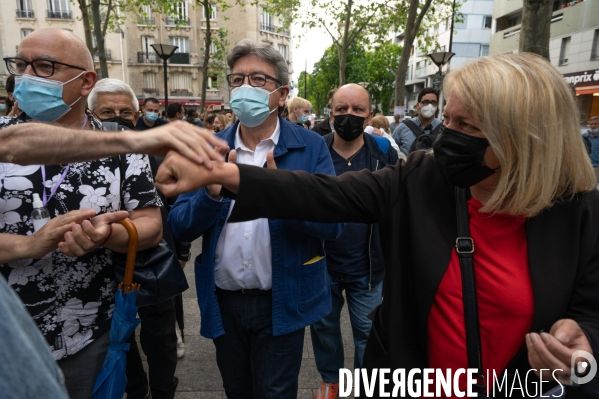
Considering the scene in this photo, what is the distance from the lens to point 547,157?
58.7 inches

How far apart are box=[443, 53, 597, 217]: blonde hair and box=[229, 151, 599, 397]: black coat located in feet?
0.35

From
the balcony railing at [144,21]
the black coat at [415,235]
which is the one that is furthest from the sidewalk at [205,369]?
the balcony railing at [144,21]

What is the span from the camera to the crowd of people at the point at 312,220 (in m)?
1.45

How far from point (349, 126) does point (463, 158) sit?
1.82 metres

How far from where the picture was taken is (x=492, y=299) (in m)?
1.53

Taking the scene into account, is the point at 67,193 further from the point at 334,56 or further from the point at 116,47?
the point at 334,56

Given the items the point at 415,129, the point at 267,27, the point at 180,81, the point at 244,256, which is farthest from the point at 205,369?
the point at 267,27

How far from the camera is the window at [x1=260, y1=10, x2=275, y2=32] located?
47.8m

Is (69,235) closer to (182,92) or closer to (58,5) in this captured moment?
(58,5)

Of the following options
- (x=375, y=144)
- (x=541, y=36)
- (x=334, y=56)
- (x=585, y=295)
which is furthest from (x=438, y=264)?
(x=334, y=56)

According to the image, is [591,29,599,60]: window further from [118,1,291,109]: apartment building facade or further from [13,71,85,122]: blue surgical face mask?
[118,1,291,109]: apartment building facade

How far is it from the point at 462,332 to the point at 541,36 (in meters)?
8.18

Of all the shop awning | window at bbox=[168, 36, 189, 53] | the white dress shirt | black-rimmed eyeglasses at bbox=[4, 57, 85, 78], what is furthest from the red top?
window at bbox=[168, 36, 189, 53]

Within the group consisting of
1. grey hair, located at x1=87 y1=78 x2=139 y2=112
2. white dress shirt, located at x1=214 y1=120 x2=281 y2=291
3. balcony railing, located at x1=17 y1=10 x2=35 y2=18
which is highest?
balcony railing, located at x1=17 y1=10 x2=35 y2=18
